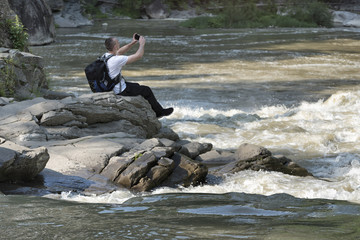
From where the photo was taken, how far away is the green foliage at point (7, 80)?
32.2 feet

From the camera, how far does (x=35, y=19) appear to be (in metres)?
28.2

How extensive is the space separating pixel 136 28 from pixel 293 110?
1001 inches

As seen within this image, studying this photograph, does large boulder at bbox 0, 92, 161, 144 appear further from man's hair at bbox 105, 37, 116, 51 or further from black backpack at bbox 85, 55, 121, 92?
man's hair at bbox 105, 37, 116, 51

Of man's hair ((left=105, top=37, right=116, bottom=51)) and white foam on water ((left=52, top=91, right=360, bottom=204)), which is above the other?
man's hair ((left=105, top=37, right=116, bottom=51))

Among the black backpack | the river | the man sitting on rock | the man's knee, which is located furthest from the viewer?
the man's knee

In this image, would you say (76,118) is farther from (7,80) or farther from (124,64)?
(7,80)

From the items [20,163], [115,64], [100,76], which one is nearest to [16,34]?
[100,76]

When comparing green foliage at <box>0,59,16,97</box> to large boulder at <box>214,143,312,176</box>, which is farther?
green foliage at <box>0,59,16,97</box>

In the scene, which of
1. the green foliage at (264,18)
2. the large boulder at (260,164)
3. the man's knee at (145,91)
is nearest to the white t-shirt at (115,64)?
the man's knee at (145,91)

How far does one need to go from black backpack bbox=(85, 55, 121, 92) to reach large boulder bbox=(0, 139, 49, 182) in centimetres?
256

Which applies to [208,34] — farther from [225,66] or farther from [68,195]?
[68,195]

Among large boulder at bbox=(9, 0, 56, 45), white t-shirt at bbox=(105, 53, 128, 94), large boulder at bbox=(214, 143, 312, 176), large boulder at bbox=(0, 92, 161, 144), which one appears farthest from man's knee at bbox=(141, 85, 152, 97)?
large boulder at bbox=(9, 0, 56, 45)

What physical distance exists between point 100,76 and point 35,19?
20.7 metres

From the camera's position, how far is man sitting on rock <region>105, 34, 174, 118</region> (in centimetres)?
854
